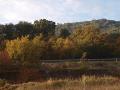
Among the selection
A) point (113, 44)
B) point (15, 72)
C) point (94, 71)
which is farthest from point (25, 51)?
point (113, 44)

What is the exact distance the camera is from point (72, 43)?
254ft

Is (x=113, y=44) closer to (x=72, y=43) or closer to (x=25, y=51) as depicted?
(x=72, y=43)

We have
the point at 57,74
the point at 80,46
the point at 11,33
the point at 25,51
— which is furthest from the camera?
the point at 11,33

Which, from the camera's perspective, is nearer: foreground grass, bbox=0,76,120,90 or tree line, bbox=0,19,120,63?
foreground grass, bbox=0,76,120,90

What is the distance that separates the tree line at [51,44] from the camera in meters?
63.9

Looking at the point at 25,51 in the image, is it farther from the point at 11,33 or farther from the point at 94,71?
the point at 11,33

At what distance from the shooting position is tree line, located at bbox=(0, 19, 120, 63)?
2516 inches

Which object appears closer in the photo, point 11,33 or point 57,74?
point 57,74

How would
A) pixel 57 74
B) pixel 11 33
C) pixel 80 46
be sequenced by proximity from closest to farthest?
1. pixel 57 74
2. pixel 80 46
3. pixel 11 33

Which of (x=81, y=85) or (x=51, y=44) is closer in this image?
(x=81, y=85)

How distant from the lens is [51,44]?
7606 cm

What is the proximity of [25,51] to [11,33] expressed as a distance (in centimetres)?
2358

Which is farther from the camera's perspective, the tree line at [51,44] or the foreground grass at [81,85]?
the tree line at [51,44]

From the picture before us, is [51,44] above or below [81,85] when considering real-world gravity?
below
